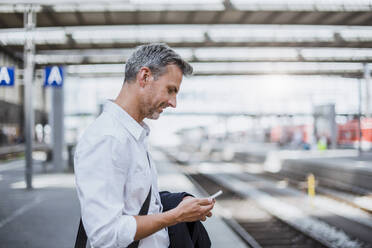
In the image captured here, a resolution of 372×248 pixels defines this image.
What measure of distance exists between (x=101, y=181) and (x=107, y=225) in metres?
0.17

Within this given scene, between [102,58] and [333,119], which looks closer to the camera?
[102,58]

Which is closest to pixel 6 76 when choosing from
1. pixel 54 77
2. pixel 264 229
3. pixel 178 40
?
pixel 54 77

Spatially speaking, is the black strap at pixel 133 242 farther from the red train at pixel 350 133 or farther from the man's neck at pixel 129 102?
the red train at pixel 350 133

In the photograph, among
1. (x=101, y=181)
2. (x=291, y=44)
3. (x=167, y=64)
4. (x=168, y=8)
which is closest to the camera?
(x=101, y=181)

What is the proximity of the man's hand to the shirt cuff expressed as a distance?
21 cm

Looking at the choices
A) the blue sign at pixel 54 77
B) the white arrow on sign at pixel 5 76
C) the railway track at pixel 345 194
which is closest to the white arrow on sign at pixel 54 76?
the blue sign at pixel 54 77

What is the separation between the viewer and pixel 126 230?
161cm

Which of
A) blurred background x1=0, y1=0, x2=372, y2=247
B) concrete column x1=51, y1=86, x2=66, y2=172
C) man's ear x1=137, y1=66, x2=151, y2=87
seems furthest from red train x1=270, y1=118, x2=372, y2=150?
man's ear x1=137, y1=66, x2=151, y2=87

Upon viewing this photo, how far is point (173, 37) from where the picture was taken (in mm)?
18766

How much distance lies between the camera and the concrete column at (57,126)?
54.9 ft

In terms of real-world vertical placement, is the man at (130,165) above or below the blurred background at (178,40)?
below

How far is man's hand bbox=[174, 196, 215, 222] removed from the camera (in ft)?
5.76

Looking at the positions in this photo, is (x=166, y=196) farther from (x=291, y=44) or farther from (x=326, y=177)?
(x=291, y=44)

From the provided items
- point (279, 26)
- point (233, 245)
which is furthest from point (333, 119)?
point (233, 245)
